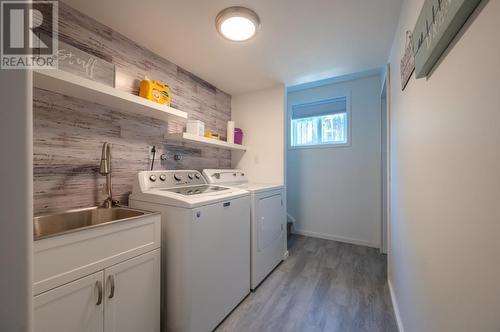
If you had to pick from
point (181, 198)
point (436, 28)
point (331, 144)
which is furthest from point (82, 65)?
point (331, 144)

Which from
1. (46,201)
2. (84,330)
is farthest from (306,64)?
(84,330)

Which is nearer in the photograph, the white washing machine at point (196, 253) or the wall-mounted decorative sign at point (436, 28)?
the wall-mounted decorative sign at point (436, 28)

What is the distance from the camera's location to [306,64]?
219 centimetres

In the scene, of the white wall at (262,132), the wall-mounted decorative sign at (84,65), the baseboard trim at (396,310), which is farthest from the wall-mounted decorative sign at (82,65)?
the baseboard trim at (396,310)

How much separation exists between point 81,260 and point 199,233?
2.05 feet

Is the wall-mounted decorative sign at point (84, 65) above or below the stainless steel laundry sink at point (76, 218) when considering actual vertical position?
above

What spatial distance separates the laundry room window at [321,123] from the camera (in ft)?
10.8

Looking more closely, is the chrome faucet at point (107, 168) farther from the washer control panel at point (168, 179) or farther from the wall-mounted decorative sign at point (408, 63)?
the wall-mounted decorative sign at point (408, 63)

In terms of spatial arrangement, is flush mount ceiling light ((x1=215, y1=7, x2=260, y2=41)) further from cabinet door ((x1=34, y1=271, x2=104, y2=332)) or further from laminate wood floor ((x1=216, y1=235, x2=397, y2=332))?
laminate wood floor ((x1=216, y1=235, x2=397, y2=332))

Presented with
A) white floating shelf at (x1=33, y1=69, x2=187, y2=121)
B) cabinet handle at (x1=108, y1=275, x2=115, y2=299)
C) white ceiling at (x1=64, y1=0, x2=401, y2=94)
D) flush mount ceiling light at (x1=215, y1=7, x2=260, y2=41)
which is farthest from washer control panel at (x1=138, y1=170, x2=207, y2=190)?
flush mount ceiling light at (x1=215, y1=7, x2=260, y2=41)

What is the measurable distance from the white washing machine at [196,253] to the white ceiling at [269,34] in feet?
4.00

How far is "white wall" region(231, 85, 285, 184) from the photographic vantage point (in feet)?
8.91

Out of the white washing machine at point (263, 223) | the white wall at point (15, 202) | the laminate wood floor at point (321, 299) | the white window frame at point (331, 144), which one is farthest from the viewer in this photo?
the white window frame at point (331, 144)

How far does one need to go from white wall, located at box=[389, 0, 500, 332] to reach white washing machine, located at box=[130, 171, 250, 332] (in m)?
1.24
